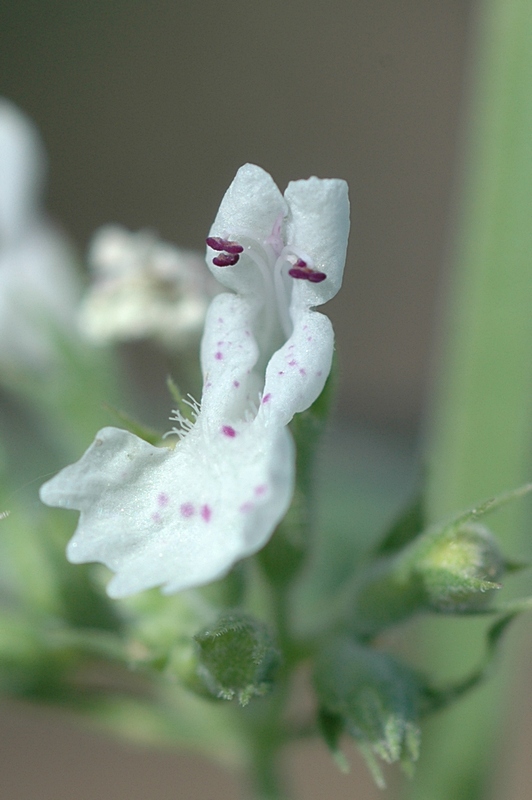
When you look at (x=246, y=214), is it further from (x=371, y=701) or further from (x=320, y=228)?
(x=371, y=701)

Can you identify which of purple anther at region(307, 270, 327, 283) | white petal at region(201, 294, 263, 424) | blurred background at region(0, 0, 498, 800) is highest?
purple anther at region(307, 270, 327, 283)

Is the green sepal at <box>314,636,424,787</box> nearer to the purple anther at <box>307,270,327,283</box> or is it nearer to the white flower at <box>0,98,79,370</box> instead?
the purple anther at <box>307,270,327,283</box>

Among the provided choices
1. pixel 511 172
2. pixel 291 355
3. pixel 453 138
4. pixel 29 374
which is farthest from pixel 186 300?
pixel 453 138

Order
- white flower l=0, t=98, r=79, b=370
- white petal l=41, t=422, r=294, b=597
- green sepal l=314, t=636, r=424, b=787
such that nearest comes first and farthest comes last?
white petal l=41, t=422, r=294, b=597, green sepal l=314, t=636, r=424, b=787, white flower l=0, t=98, r=79, b=370

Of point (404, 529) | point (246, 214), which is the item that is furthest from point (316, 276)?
point (404, 529)

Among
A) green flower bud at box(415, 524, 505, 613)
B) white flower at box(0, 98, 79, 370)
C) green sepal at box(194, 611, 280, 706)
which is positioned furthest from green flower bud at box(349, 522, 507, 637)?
white flower at box(0, 98, 79, 370)
